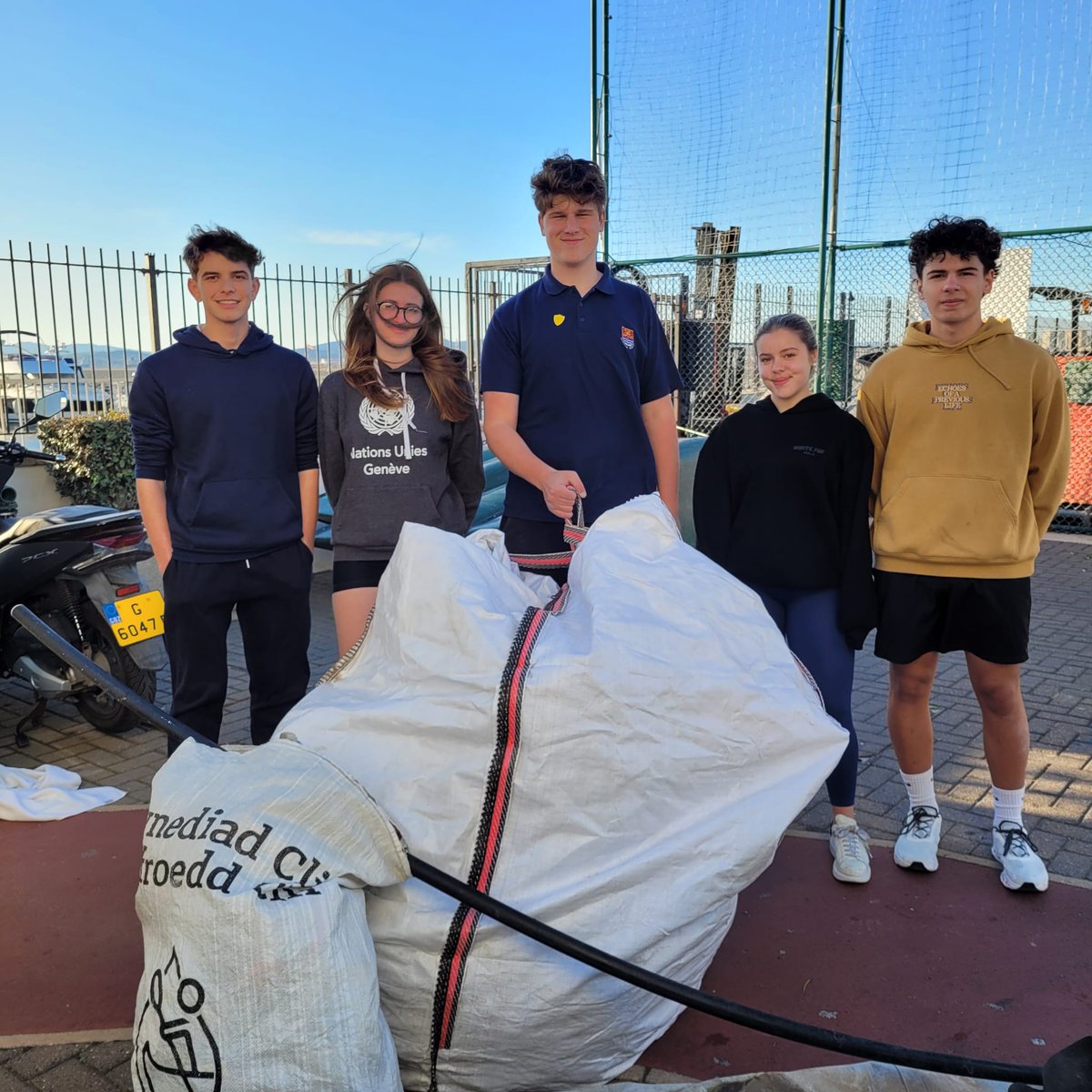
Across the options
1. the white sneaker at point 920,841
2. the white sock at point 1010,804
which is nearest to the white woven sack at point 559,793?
the white sneaker at point 920,841

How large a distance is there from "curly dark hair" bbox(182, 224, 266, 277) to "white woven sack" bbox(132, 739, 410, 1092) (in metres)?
1.96

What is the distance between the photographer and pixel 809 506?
3.10m

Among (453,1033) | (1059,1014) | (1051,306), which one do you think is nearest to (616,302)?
(453,1033)

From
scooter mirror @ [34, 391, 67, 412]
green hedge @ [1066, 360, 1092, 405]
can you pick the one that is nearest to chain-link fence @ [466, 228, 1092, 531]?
green hedge @ [1066, 360, 1092, 405]

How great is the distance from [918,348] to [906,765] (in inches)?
53.2

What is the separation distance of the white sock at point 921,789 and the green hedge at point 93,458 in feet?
22.8

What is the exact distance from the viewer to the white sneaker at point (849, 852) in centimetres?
313

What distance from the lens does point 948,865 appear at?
325cm

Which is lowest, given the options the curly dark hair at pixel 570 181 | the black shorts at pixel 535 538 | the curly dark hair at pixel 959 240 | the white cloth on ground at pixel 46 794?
the white cloth on ground at pixel 46 794

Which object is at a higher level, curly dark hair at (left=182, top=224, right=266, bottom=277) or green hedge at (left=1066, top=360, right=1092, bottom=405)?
curly dark hair at (left=182, top=224, right=266, bottom=277)

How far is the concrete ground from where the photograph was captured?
2398mm

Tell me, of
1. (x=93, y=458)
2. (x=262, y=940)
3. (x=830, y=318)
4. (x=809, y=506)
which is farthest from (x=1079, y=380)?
(x=262, y=940)

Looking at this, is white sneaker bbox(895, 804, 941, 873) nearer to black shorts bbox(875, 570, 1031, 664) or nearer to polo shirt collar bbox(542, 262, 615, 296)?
black shorts bbox(875, 570, 1031, 664)

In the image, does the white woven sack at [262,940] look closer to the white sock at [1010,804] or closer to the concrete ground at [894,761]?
the concrete ground at [894,761]
